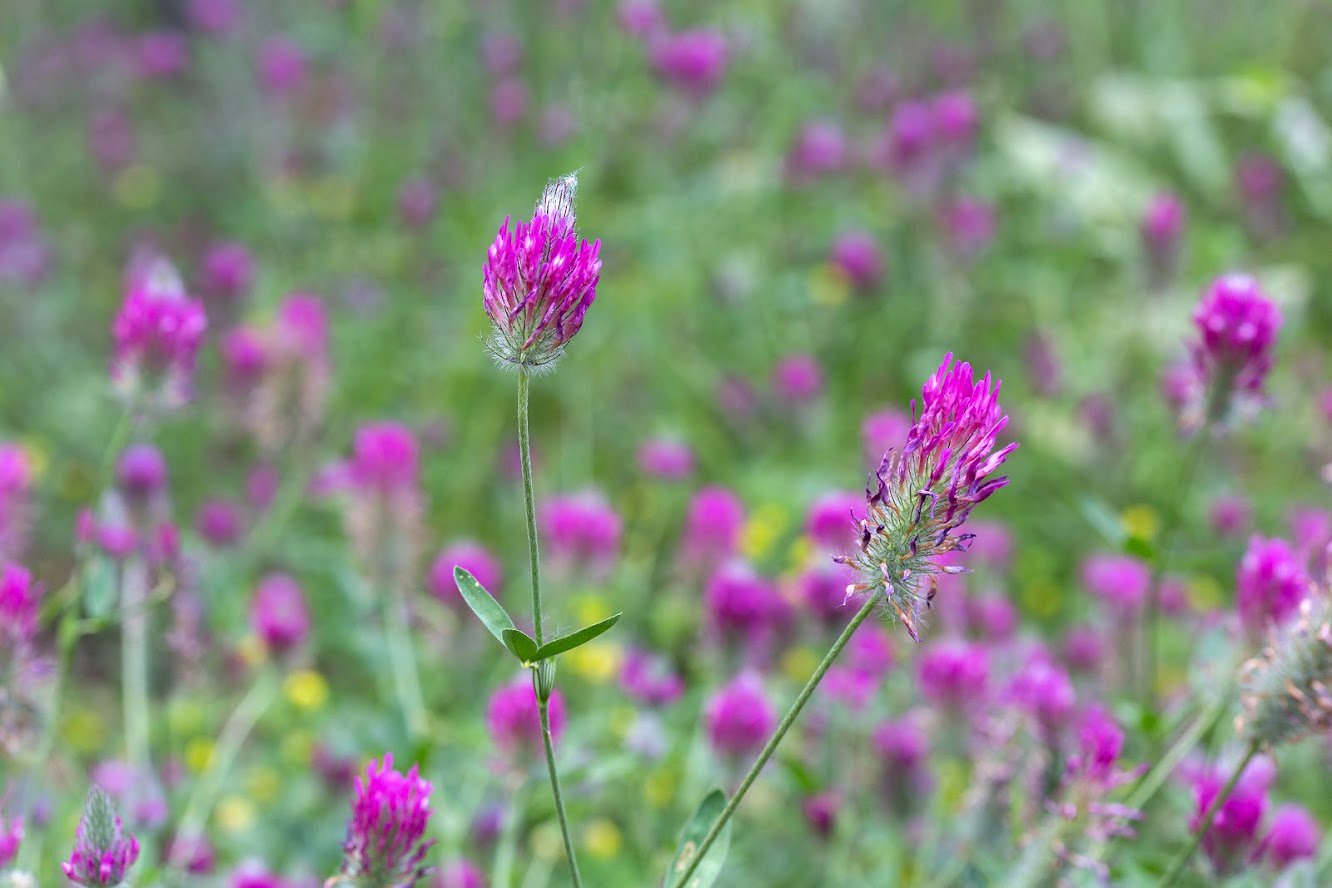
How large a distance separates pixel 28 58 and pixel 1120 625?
519cm

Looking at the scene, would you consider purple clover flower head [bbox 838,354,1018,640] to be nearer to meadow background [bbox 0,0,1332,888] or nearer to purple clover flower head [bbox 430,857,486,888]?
meadow background [bbox 0,0,1332,888]

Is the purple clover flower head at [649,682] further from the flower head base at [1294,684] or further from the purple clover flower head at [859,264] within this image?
the purple clover flower head at [859,264]

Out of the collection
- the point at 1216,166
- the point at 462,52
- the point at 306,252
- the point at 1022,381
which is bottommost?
the point at 1022,381

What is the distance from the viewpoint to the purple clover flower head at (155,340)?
2020 millimetres

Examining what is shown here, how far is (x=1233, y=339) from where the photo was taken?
6.20 ft

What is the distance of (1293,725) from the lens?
153cm

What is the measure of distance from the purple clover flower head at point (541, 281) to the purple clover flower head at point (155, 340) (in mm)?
928

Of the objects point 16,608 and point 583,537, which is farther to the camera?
point 583,537

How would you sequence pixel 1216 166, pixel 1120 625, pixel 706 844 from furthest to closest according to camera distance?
pixel 1216 166, pixel 1120 625, pixel 706 844

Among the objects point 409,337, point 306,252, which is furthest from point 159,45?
point 409,337

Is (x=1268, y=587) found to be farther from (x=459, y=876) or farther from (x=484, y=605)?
(x=459, y=876)

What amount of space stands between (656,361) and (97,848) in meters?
3.07

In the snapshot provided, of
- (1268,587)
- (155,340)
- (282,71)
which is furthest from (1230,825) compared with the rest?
(282,71)

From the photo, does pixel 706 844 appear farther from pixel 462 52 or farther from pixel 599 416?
pixel 462 52
